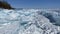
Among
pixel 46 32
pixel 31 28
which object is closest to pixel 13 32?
pixel 31 28

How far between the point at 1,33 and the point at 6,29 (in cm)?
15

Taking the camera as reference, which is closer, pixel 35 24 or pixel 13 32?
pixel 13 32

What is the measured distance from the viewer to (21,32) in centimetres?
266

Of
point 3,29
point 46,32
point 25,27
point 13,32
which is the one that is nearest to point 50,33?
point 46,32

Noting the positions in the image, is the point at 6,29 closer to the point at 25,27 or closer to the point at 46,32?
the point at 25,27

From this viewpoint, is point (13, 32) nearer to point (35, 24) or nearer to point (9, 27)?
point (9, 27)

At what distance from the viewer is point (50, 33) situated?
108 inches

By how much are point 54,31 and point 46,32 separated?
181 mm

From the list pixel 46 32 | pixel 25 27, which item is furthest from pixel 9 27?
pixel 46 32

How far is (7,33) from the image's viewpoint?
8.74ft

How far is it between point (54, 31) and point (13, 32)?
78 centimetres

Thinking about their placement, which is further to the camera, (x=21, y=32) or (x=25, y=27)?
(x=25, y=27)

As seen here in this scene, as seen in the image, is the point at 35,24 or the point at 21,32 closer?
the point at 21,32

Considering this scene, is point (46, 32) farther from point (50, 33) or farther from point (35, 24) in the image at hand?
point (35, 24)
